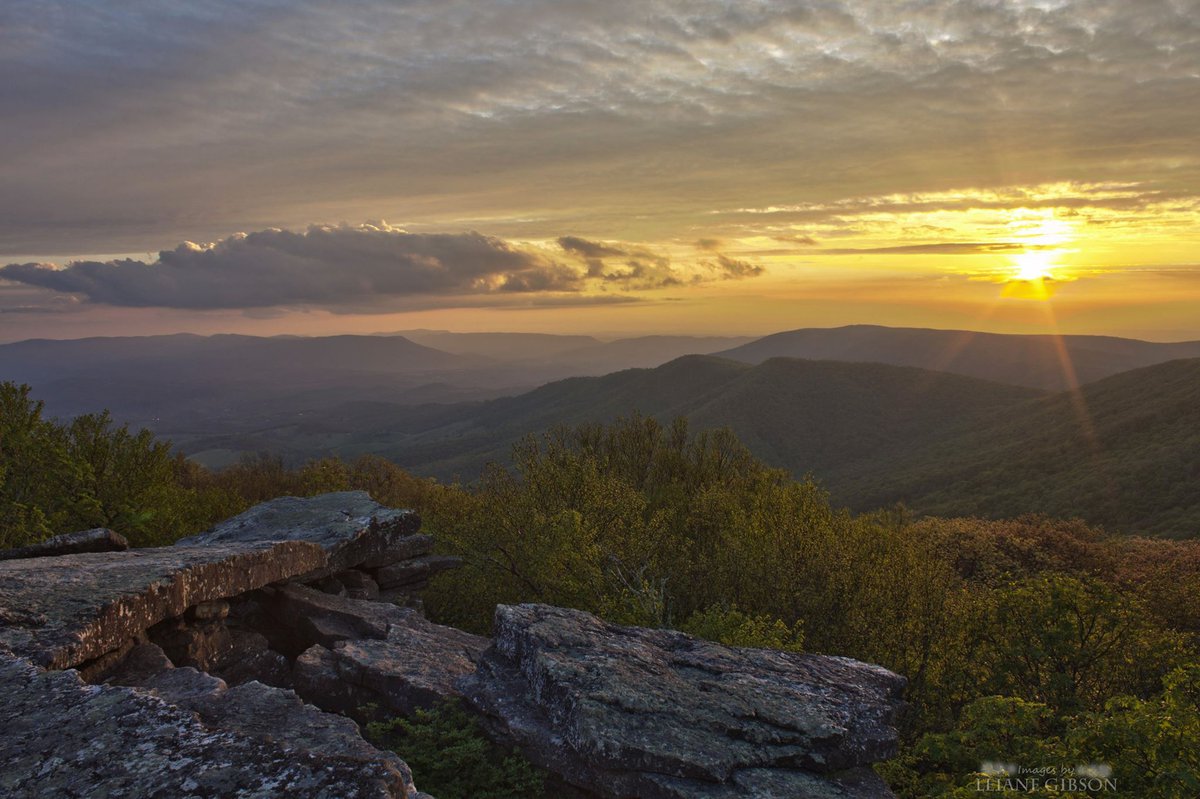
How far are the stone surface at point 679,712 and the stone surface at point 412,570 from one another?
10731mm

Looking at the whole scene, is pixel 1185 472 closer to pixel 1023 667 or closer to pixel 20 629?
pixel 1023 667

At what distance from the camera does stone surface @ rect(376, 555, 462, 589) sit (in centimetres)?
2531

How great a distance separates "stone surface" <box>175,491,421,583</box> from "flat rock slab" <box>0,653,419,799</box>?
36.9ft

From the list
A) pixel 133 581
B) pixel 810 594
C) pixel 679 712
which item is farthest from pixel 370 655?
pixel 810 594

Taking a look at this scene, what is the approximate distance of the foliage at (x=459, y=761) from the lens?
501 inches

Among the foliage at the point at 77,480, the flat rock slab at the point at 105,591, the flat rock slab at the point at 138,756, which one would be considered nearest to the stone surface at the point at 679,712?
the flat rock slab at the point at 138,756

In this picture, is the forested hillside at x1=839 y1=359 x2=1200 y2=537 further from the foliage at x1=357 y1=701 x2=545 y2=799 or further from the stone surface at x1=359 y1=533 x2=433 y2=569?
the foliage at x1=357 y1=701 x2=545 y2=799

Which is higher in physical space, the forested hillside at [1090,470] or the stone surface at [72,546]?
the stone surface at [72,546]

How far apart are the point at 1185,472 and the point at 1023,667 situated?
12571cm

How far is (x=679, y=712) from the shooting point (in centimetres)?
1312

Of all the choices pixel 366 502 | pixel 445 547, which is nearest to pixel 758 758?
pixel 366 502

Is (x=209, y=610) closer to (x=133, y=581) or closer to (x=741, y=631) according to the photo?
(x=133, y=581)

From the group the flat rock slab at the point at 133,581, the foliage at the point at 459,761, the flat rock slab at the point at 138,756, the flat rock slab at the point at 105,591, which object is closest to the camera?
the flat rock slab at the point at 138,756

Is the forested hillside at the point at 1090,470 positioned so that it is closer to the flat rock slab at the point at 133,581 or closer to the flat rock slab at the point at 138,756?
the flat rock slab at the point at 133,581
